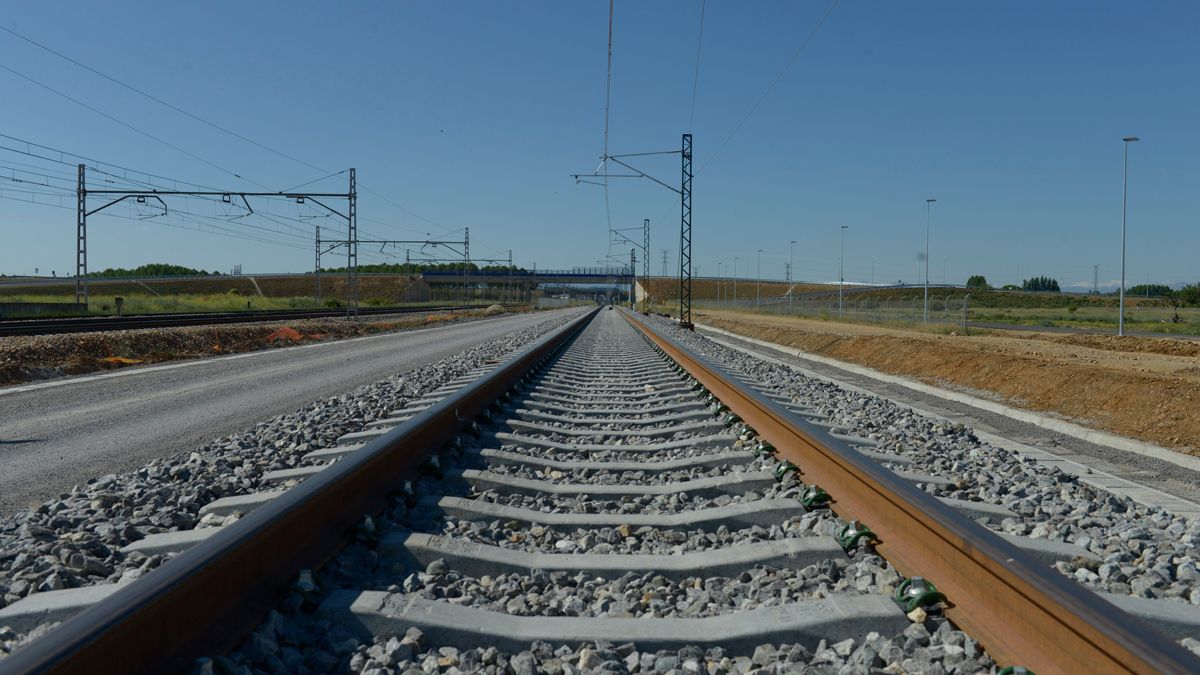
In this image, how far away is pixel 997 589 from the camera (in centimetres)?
266

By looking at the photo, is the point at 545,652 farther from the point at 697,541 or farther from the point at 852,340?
the point at 852,340

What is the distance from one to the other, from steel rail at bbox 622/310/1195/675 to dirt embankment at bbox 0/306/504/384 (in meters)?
14.3

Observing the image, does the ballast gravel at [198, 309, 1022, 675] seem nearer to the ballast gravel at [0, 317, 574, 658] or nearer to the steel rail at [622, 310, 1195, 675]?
the steel rail at [622, 310, 1195, 675]

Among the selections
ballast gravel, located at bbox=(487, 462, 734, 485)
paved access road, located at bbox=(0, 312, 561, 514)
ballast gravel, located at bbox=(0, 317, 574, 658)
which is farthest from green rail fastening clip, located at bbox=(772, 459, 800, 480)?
paved access road, located at bbox=(0, 312, 561, 514)

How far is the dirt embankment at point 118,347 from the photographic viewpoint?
1502 centimetres

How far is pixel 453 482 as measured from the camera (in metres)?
5.00

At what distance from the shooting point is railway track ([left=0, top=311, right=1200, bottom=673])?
2422mm

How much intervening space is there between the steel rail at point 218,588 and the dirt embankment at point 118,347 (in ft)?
41.8

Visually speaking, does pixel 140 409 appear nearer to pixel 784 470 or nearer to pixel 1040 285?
pixel 784 470

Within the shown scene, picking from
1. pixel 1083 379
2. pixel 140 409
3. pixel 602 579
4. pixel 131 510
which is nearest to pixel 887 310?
pixel 1083 379

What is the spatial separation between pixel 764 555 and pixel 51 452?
6142 mm

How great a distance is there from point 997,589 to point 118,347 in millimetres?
19626

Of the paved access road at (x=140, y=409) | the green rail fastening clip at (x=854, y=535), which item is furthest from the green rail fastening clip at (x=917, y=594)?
the paved access road at (x=140, y=409)

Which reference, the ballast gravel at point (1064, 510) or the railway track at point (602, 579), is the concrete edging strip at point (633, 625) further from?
the ballast gravel at point (1064, 510)
